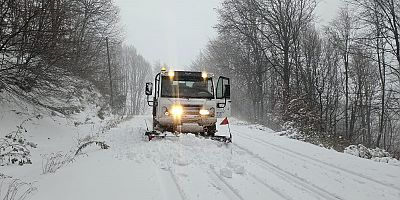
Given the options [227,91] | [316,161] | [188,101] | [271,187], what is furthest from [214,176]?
[227,91]

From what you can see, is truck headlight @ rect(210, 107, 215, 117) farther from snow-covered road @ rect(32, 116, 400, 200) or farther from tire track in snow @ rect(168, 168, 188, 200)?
tire track in snow @ rect(168, 168, 188, 200)

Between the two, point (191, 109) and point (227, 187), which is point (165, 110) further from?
point (227, 187)

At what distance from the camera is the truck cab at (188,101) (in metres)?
11.2

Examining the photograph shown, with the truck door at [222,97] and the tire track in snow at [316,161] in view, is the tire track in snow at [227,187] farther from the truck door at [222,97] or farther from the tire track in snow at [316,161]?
the truck door at [222,97]

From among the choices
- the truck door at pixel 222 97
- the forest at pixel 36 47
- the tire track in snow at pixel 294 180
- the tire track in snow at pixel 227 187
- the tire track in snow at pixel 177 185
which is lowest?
the tire track in snow at pixel 294 180

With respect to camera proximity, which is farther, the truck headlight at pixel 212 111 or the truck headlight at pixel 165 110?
the truck headlight at pixel 212 111

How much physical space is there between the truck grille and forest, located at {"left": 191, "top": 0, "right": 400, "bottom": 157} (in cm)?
645

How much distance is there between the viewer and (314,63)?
106 ft

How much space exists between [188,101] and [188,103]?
2.9 inches

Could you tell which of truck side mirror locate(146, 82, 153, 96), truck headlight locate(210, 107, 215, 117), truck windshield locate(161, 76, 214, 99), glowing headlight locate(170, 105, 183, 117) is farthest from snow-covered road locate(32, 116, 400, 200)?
truck side mirror locate(146, 82, 153, 96)

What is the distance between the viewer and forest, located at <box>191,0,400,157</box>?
20469 mm

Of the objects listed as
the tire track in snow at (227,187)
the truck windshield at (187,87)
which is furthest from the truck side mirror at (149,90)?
the tire track in snow at (227,187)

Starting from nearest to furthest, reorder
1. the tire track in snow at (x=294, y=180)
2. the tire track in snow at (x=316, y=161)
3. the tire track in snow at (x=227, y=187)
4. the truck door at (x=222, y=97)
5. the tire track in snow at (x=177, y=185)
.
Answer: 1. the tire track in snow at (x=177, y=185)
2. the tire track in snow at (x=227, y=187)
3. the tire track in snow at (x=294, y=180)
4. the tire track in snow at (x=316, y=161)
5. the truck door at (x=222, y=97)

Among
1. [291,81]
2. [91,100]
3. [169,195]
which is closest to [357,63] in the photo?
[291,81]
